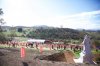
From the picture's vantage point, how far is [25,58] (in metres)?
4.82

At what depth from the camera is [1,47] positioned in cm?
501

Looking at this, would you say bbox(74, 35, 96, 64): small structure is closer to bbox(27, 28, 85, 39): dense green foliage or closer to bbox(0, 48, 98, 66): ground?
bbox(27, 28, 85, 39): dense green foliage

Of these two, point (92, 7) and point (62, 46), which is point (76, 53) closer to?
point (62, 46)

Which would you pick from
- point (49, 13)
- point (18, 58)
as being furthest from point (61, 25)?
point (18, 58)

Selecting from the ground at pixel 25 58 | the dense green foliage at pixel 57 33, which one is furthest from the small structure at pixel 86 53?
the ground at pixel 25 58

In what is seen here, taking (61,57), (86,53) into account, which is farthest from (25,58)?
(86,53)

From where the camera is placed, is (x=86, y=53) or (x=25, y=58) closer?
(x=86, y=53)

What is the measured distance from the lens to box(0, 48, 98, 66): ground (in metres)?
4.62

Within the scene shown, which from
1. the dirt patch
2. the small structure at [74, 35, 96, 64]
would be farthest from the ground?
the small structure at [74, 35, 96, 64]

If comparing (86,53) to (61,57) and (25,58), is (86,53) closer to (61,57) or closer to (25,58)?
(61,57)

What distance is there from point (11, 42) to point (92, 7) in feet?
4.17

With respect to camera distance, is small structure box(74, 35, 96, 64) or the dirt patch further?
the dirt patch

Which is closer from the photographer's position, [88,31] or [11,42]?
[88,31]

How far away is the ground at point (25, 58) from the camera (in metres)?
4.62
